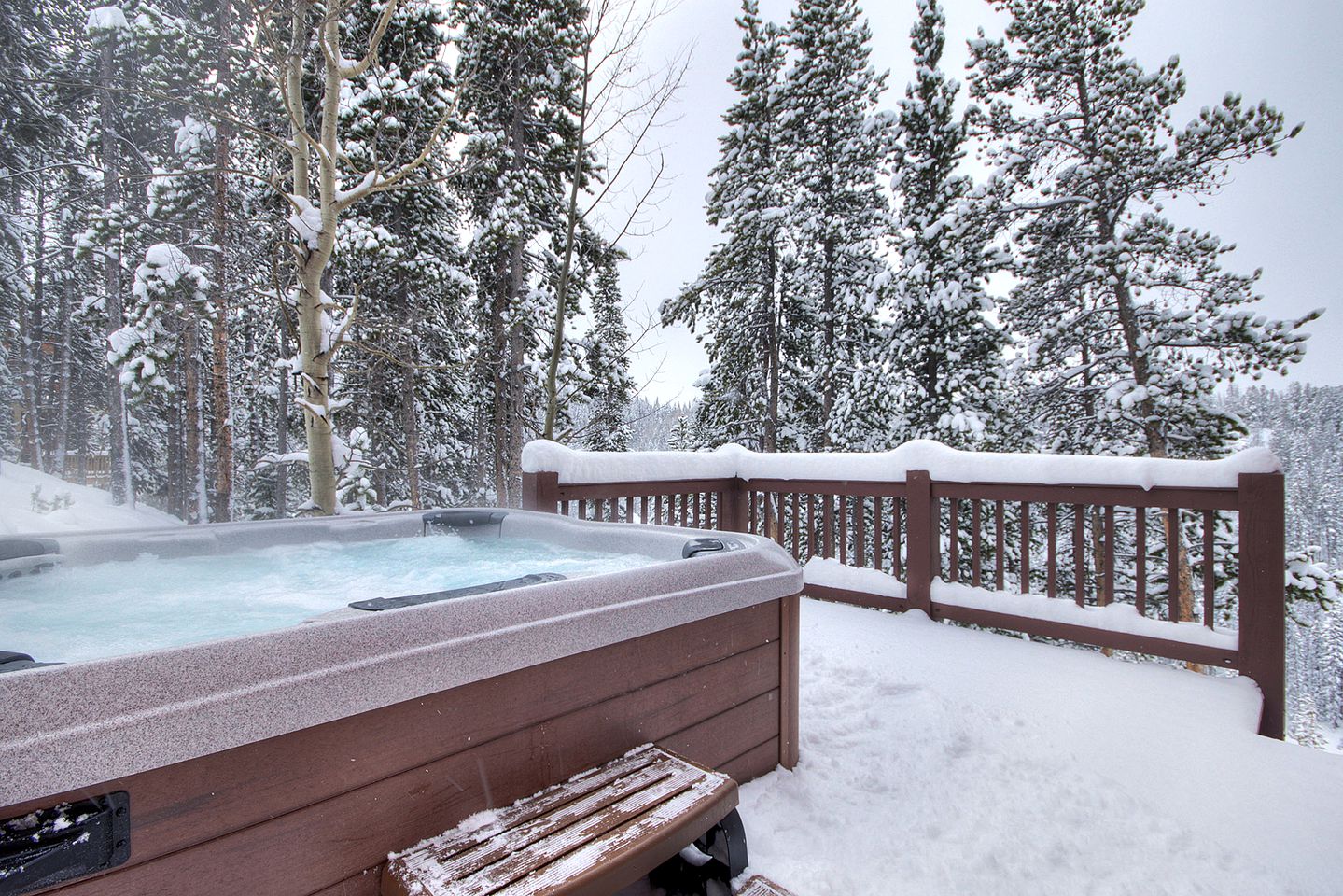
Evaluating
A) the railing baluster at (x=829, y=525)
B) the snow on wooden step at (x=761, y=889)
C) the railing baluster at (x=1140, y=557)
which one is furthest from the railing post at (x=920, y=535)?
the snow on wooden step at (x=761, y=889)

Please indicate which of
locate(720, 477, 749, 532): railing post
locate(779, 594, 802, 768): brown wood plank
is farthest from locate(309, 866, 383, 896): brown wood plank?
locate(720, 477, 749, 532): railing post

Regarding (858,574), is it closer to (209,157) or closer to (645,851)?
(645,851)

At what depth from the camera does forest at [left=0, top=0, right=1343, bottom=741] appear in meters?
5.87

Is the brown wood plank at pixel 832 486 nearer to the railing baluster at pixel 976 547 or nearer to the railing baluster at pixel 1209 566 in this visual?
the railing baluster at pixel 976 547

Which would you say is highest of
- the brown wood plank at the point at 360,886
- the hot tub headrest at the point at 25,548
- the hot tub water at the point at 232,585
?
the hot tub headrest at the point at 25,548

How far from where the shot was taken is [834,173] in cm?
890

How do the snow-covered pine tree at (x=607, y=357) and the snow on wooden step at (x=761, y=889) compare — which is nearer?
the snow on wooden step at (x=761, y=889)

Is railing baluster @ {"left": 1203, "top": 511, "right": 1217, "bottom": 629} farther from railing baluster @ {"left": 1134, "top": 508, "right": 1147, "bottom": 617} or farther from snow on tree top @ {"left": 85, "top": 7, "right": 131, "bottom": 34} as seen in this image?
snow on tree top @ {"left": 85, "top": 7, "right": 131, "bottom": 34}

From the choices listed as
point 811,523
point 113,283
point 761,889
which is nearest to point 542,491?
point 811,523

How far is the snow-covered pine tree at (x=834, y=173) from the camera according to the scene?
883cm

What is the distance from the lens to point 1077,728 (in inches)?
80.5

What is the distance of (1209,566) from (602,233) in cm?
762

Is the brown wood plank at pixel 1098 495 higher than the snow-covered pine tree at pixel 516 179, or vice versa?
the snow-covered pine tree at pixel 516 179

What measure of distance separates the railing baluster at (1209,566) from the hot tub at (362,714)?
183cm
